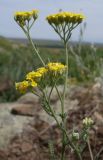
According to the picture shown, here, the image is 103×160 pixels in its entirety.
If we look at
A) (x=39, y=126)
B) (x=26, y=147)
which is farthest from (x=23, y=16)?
(x=39, y=126)

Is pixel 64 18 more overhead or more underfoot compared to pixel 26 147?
more overhead

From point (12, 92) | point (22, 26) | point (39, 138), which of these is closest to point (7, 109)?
point (39, 138)

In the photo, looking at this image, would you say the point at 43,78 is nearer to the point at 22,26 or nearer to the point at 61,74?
the point at 61,74

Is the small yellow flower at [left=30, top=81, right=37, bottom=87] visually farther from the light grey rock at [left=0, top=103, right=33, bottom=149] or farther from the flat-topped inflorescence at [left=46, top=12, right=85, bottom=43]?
the light grey rock at [left=0, top=103, right=33, bottom=149]

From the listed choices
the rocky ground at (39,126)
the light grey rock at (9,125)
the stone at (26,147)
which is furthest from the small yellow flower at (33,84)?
the light grey rock at (9,125)

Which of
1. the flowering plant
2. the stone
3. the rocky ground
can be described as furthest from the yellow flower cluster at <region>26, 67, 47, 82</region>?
the stone

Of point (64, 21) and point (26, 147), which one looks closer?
point (64, 21)

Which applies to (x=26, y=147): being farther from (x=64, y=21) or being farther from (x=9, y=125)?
(x=64, y=21)
